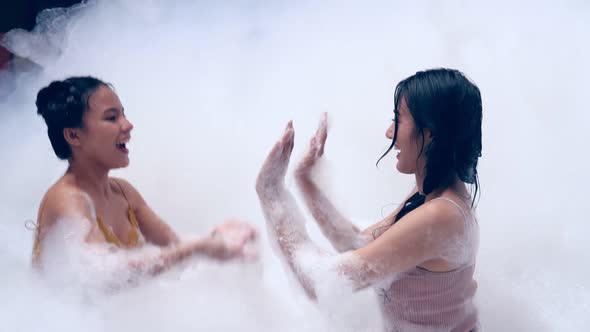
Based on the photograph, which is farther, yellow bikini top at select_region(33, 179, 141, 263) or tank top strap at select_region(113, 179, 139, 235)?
tank top strap at select_region(113, 179, 139, 235)

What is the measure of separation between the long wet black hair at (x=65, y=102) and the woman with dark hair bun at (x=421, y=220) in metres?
0.55

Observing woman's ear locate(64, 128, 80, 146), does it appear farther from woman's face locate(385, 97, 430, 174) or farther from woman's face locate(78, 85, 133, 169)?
woman's face locate(385, 97, 430, 174)

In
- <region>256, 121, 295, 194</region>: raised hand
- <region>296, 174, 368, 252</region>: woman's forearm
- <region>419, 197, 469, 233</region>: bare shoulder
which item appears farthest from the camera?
<region>296, 174, 368, 252</region>: woman's forearm

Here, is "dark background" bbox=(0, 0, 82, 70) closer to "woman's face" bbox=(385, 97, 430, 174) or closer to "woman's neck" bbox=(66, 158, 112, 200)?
"woman's neck" bbox=(66, 158, 112, 200)

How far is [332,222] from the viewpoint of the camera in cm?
170

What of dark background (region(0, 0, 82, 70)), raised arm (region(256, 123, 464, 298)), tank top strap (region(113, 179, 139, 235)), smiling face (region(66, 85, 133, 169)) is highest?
dark background (region(0, 0, 82, 70))

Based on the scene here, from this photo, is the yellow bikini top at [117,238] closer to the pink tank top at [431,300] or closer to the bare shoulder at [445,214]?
the pink tank top at [431,300]

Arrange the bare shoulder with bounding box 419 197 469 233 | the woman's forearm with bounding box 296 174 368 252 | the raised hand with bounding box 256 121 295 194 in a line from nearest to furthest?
the bare shoulder with bounding box 419 197 469 233 → the raised hand with bounding box 256 121 295 194 → the woman's forearm with bounding box 296 174 368 252

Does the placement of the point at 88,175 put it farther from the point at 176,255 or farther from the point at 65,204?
the point at 176,255

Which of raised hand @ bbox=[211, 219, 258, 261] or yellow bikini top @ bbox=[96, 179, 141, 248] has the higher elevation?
yellow bikini top @ bbox=[96, 179, 141, 248]

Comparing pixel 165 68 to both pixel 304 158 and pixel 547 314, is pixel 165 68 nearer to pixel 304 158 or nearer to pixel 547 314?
pixel 304 158

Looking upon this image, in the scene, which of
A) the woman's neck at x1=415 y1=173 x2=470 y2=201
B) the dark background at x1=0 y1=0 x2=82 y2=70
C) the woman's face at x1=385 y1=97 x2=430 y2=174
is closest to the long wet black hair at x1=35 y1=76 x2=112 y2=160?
the woman's face at x1=385 y1=97 x2=430 y2=174

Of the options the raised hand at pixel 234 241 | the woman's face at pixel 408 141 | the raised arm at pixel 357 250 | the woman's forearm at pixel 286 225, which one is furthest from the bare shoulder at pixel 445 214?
the raised hand at pixel 234 241

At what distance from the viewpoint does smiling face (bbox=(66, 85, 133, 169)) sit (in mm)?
1527
